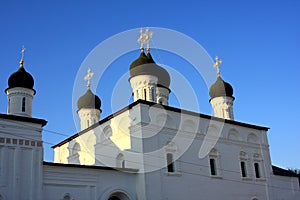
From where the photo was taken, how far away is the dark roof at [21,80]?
656 inches

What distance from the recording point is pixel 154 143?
16781 mm

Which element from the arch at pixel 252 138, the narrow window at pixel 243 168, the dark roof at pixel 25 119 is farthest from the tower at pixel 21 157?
the arch at pixel 252 138

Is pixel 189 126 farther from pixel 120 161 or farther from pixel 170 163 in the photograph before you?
pixel 120 161

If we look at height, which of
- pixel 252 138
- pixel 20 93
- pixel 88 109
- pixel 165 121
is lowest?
pixel 252 138

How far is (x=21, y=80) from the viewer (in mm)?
16719

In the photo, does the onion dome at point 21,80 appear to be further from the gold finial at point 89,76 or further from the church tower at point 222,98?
the church tower at point 222,98

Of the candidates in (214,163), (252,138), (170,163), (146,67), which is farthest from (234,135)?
(146,67)

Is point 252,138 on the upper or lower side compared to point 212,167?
upper

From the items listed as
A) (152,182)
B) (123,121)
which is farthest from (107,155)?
A: (152,182)

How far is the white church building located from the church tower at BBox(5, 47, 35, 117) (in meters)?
0.04

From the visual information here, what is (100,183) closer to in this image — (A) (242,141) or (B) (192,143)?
(B) (192,143)

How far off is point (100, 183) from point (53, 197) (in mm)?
2015

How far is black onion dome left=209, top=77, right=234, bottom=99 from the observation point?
23.5 meters

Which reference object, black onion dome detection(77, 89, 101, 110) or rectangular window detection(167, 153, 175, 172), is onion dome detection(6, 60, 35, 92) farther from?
rectangular window detection(167, 153, 175, 172)
